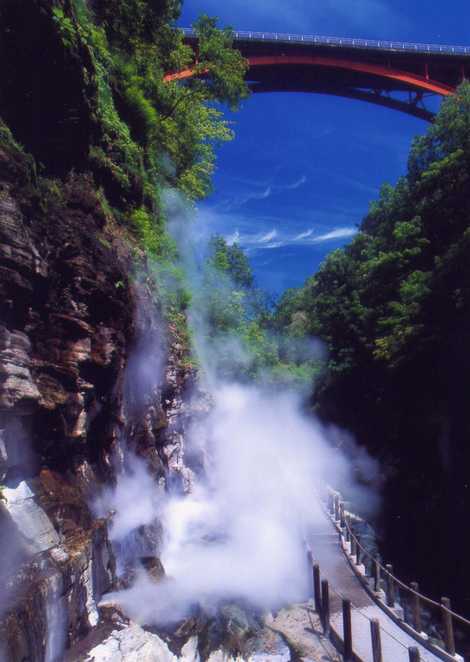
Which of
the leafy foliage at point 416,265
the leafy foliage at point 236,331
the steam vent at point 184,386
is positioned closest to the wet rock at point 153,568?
the steam vent at point 184,386

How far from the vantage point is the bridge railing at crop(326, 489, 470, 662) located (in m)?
8.60

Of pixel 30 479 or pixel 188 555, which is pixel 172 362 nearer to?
pixel 188 555

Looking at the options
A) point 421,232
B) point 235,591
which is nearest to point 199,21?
point 421,232

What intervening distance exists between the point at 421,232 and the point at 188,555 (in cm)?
1883

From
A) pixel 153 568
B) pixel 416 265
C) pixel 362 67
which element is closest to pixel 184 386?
pixel 153 568

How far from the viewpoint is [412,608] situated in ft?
34.1

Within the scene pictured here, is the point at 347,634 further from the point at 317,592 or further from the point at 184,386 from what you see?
the point at 184,386

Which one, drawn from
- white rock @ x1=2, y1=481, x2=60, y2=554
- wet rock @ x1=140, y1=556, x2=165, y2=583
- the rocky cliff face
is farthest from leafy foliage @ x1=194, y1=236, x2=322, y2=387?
white rock @ x1=2, y1=481, x2=60, y2=554

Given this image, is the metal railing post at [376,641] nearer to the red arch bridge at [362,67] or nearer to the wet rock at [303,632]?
the wet rock at [303,632]

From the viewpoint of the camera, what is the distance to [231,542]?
50.8ft

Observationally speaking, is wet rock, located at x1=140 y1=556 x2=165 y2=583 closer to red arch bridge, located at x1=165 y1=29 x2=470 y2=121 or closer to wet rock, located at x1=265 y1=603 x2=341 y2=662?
wet rock, located at x1=265 y1=603 x2=341 y2=662

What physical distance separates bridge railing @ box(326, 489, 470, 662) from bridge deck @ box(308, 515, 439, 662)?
7.0 inches

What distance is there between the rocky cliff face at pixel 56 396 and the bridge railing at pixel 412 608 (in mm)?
6205

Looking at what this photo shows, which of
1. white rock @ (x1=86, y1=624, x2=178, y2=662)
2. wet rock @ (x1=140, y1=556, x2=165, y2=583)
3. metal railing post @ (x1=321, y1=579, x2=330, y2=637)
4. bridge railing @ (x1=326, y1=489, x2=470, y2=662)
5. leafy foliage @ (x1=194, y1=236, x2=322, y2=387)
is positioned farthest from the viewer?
leafy foliage @ (x1=194, y1=236, x2=322, y2=387)
